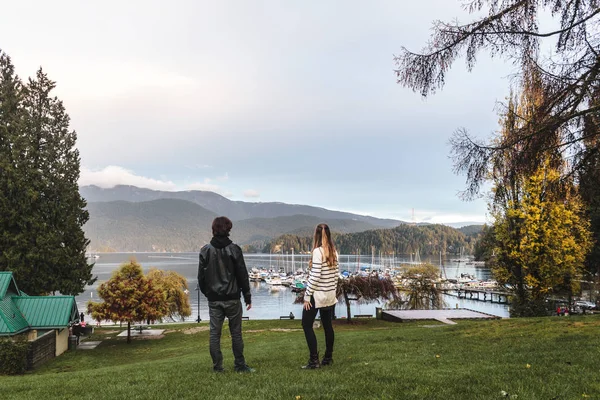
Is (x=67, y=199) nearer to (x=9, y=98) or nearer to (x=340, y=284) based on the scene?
(x=9, y=98)

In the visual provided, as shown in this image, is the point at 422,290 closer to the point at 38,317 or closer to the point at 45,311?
the point at 45,311

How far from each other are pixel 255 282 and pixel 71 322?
359 feet

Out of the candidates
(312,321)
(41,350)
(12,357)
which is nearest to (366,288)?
(41,350)

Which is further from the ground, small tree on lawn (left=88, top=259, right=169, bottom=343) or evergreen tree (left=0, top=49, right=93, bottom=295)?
evergreen tree (left=0, top=49, right=93, bottom=295)

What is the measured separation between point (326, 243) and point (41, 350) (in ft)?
60.5

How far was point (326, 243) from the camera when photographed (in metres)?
6.55

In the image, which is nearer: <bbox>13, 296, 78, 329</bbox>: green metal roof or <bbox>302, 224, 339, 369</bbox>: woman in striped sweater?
<bbox>302, 224, 339, 369</bbox>: woman in striped sweater

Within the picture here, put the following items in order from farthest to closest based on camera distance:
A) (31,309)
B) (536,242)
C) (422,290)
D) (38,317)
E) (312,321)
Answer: (422,290) < (536,242) < (31,309) < (38,317) < (312,321)

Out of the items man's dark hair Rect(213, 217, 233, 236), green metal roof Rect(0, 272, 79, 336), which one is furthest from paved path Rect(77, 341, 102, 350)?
man's dark hair Rect(213, 217, 233, 236)

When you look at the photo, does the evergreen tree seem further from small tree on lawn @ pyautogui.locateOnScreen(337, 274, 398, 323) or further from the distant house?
small tree on lawn @ pyautogui.locateOnScreen(337, 274, 398, 323)

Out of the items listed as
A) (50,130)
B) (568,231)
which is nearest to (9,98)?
(50,130)

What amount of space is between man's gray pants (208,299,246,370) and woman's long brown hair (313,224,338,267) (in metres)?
1.60

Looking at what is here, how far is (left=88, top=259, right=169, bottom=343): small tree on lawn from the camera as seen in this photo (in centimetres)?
2677

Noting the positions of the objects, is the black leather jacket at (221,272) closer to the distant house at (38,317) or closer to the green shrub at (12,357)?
the green shrub at (12,357)
